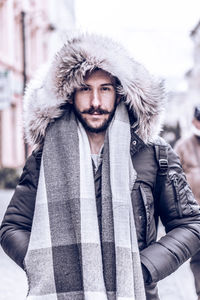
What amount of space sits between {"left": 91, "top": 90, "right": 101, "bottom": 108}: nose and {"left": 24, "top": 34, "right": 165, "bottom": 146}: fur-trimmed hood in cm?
8

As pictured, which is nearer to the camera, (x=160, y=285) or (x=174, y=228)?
(x=174, y=228)

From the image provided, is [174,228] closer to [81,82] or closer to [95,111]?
[95,111]

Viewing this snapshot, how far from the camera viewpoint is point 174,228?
2773mm

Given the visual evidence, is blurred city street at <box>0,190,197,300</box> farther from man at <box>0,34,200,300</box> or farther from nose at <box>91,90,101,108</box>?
nose at <box>91,90,101,108</box>

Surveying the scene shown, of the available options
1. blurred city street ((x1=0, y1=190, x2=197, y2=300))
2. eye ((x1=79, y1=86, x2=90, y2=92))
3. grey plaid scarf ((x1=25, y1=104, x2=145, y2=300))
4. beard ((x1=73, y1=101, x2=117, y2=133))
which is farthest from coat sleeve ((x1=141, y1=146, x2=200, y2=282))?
blurred city street ((x1=0, y1=190, x2=197, y2=300))

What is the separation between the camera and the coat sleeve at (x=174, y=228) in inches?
104

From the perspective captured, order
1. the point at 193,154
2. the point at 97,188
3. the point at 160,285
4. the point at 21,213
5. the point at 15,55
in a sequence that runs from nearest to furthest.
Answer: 1. the point at 97,188
2. the point at 21,213
3. the point at 193,154
4. the point at 160,285
5. the point at 15,55

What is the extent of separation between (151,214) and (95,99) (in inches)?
22.0

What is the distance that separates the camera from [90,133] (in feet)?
9.41

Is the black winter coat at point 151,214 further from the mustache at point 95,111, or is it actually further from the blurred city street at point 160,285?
the blurred city street at point 160,285

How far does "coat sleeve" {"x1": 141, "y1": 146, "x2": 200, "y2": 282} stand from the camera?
2.64 m

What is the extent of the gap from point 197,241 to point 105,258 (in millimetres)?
434

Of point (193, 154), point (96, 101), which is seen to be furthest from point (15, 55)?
point (96, 101)

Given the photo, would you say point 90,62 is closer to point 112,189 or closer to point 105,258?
point 112,189
